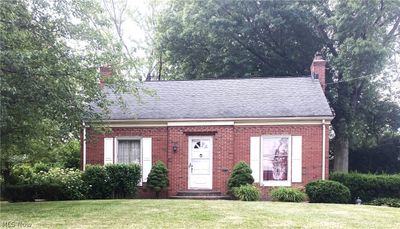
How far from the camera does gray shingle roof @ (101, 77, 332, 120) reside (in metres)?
16.5

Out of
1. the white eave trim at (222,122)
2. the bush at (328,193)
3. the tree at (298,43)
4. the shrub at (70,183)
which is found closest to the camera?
the bush at (328,193)

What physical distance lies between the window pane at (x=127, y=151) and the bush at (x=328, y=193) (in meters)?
6.53

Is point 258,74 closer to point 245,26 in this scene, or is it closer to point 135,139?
point 245,26

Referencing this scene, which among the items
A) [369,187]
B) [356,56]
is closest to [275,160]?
[369,187]

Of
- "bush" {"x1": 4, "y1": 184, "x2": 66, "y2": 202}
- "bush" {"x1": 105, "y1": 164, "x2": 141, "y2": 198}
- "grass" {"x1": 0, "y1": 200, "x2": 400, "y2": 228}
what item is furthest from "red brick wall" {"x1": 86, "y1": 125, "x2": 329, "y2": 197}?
"grass" {"x1": 0, "y1": 200, "x2": 400, "y2": 228}

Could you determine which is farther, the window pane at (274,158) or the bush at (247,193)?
the window pane at (274,158)

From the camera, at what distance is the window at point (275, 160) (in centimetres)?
1633

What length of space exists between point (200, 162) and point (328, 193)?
4.69 m

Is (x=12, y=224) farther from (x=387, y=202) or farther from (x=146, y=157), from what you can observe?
(x=387, y=202)

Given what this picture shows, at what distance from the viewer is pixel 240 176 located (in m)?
15.6

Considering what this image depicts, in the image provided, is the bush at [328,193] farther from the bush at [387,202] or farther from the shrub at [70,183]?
the shrub at [70,183]

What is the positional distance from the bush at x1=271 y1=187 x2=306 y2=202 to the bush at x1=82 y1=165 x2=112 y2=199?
5580 millimetres

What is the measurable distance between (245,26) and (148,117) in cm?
1078

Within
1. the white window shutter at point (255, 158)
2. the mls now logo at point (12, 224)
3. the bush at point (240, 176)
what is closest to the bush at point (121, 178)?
the bush at point (240, 176)
